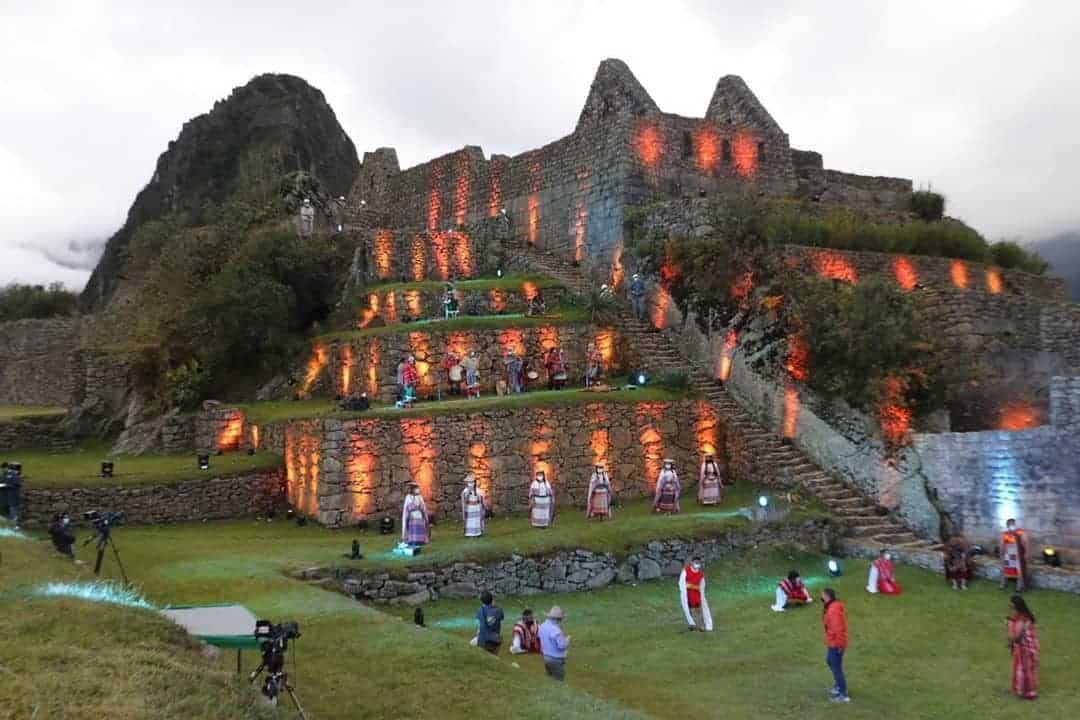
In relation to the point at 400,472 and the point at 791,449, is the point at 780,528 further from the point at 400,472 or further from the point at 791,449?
the point at 400,472

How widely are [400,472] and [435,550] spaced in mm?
4419

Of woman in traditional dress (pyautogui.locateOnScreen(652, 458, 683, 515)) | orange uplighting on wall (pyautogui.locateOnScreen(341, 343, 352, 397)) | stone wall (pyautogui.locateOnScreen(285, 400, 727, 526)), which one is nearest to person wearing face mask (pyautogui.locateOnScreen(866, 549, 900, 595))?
woman in traditional dress (pyautogui.locateOnScreen(652, 458, 683, 515))

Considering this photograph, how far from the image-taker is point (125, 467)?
22.3m

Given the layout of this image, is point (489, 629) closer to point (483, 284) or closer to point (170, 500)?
point (170, 500)

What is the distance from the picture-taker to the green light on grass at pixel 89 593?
789 cm

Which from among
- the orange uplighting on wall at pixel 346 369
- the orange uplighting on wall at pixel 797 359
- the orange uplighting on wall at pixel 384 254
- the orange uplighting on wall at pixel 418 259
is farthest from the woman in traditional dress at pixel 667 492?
the orange uplighting on wall at pixel 384 254

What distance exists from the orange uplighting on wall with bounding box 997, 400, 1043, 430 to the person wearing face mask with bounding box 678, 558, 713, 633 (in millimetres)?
10662

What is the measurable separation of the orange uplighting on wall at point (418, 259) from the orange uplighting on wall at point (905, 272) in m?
16.1

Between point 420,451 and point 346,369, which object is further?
point 346,369

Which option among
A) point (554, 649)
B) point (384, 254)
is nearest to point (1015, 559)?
point (554, 649)

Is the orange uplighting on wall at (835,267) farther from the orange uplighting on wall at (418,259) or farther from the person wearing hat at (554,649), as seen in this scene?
the person wearing hat at (554,649)

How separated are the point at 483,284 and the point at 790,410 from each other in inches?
465

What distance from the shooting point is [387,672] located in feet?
29.3

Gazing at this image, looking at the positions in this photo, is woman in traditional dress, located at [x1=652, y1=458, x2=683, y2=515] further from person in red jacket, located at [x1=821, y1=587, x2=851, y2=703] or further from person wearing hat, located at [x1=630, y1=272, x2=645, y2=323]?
person in red jacket, located at [x1=821, y1=587, x2=851, y2=703]
